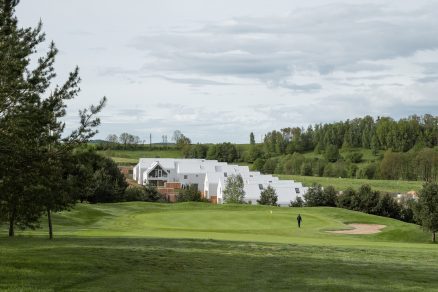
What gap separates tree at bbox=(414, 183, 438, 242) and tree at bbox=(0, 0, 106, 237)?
115 ft

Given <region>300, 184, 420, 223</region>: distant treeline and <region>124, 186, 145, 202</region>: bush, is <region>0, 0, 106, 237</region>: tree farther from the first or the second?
<region>124, 186, 145, 202</region>: bush

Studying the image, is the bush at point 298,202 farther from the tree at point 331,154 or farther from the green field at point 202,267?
the tree at point 331,154

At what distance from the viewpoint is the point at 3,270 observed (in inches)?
661

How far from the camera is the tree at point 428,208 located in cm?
4677

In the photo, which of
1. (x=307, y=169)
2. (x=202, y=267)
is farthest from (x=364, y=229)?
(x=307, y=169)

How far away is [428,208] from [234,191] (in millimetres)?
41171

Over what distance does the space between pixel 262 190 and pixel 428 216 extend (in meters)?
43.6

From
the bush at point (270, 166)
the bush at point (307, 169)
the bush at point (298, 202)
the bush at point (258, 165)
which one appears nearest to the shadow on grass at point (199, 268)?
the bush at point (298, 202)

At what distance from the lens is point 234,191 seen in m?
86.6

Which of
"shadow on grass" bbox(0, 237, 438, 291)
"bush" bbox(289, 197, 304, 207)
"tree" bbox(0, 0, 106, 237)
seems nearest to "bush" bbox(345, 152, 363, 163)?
"bush" bbox(289, 197, 304, 207)

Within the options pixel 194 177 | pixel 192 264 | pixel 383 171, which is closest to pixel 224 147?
pixel 383 171

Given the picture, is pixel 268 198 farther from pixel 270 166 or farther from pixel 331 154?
pixel 331 154

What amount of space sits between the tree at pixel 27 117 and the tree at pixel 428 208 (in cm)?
3511

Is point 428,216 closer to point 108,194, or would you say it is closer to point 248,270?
point 248,270
